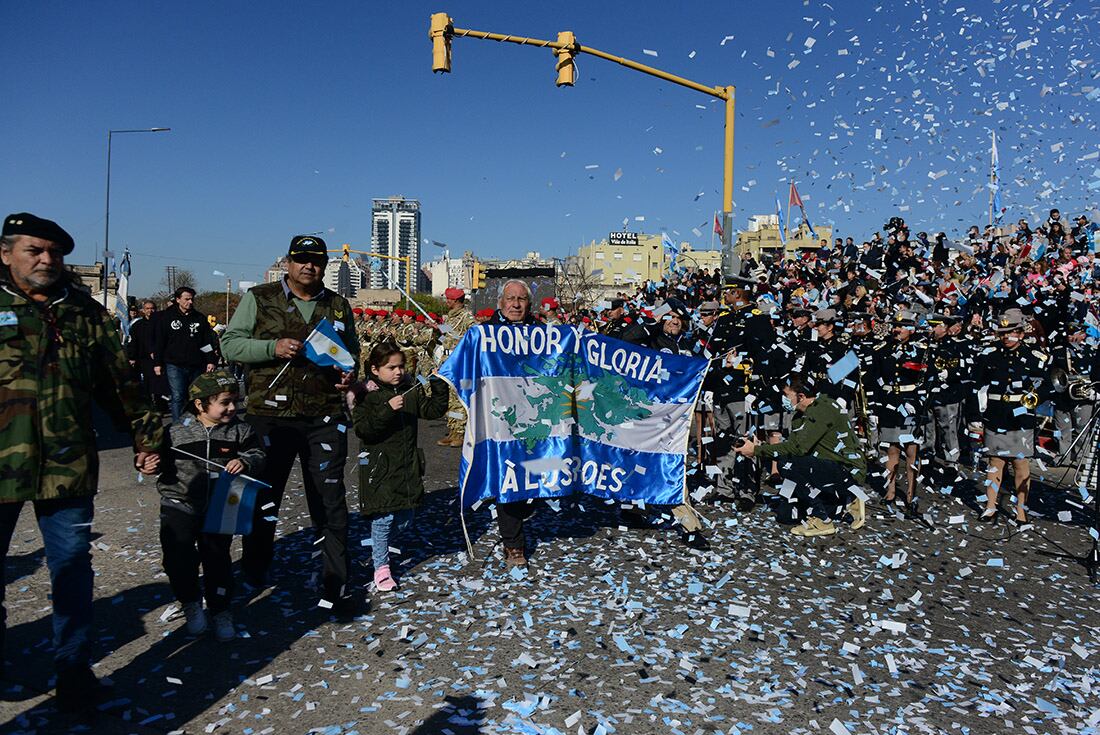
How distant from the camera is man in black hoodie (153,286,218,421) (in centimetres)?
1080

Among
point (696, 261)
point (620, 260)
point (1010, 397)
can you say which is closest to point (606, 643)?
point (1010, 397)

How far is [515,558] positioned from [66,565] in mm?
3113

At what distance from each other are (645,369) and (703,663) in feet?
9.67

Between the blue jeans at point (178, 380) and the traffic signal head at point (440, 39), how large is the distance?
5.72 metres

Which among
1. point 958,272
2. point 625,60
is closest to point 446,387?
point 625,60

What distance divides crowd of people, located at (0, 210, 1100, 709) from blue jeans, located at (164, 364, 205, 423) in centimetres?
3

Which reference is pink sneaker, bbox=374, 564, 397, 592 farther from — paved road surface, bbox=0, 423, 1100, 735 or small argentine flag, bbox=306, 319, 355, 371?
small argentine flag, bbox=306, 319, 355, 371

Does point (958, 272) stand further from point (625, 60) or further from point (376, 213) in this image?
point (376, 213)

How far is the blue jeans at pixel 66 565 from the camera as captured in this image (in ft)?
11.3

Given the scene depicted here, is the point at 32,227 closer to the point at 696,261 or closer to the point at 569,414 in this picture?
the point at 569,414

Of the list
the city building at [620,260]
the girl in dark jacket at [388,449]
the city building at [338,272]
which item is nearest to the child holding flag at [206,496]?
the girl in dark jacket at [388,449]

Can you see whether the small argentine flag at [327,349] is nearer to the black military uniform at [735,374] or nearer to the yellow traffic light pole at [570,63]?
the black military uniform at [735,374]

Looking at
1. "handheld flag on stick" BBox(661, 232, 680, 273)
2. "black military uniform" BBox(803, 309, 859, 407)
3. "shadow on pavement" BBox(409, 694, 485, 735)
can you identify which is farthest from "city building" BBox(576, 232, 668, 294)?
"shadow on pavement" BBox(409, 694, 485, 735)

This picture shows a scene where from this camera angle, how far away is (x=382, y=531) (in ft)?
16.6
